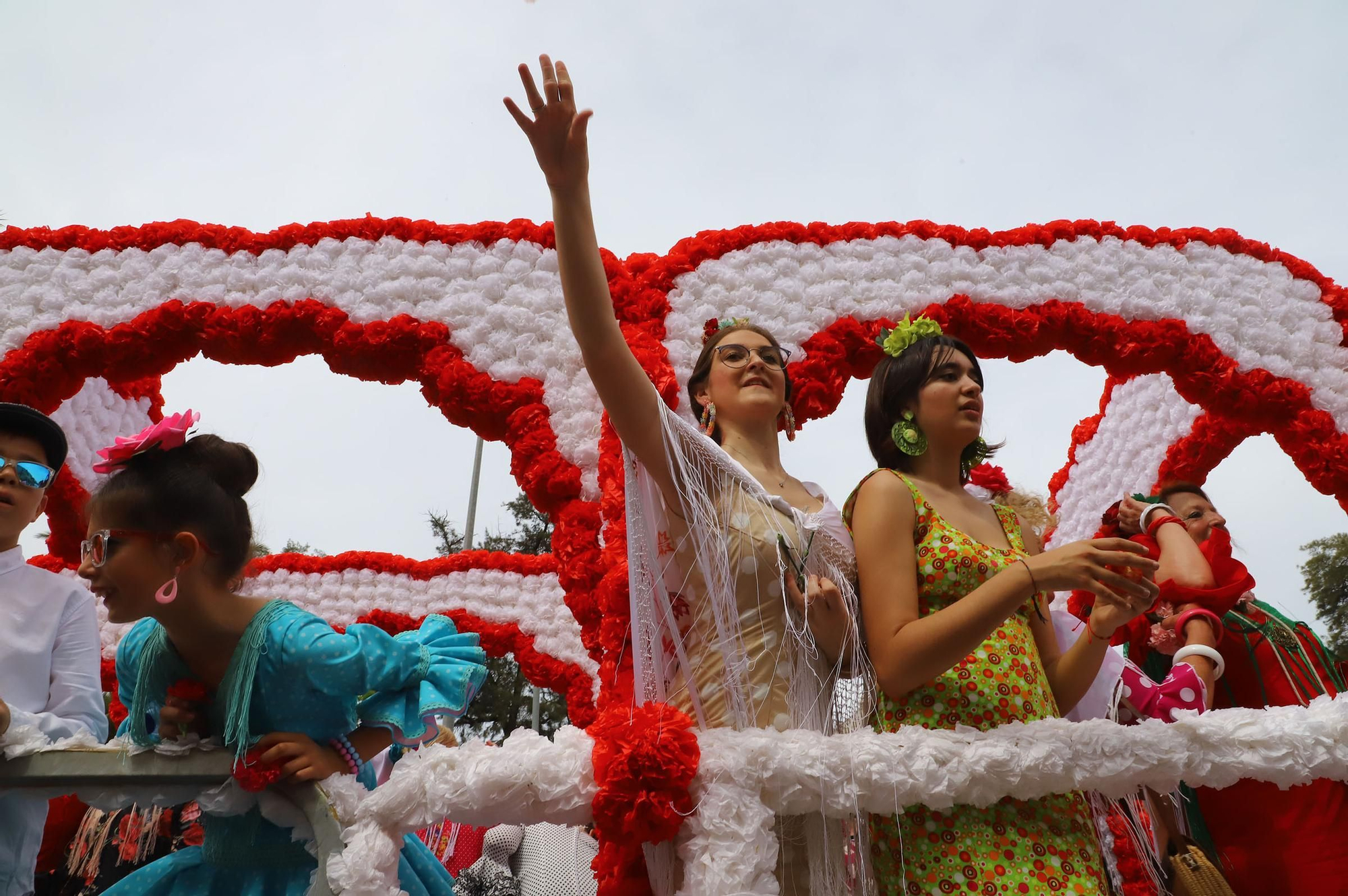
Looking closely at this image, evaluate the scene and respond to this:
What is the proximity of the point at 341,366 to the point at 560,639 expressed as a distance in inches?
144

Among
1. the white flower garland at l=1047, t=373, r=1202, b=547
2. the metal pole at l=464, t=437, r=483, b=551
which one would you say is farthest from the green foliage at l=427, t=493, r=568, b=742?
the white flower garland at l=1047, t=373, r=1202, b=547

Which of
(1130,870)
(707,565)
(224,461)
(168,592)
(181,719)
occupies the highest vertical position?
(224,461)

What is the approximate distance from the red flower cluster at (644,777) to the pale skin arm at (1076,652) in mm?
865

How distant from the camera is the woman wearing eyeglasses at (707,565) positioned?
1.91 meters

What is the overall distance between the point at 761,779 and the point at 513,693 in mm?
11655

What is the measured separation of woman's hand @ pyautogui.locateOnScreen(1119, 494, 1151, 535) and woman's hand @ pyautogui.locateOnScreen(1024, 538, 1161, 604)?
5.00 feet

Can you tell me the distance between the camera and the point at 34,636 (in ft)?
8.04

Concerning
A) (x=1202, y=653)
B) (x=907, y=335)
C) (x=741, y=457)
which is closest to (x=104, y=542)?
(x=741, y=457)

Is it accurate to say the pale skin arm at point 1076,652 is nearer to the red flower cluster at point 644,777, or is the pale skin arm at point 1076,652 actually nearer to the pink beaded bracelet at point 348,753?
the red flower cluster at point 644,777

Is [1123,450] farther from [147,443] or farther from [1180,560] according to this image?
[147,443]

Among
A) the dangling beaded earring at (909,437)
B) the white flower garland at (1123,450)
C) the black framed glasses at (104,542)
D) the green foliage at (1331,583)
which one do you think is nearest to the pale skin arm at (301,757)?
the black framed glasses at (104,542)

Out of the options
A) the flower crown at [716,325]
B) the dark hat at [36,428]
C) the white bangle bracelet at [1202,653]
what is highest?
the flower crown at [716,325]

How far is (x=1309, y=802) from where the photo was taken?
2688 millimetres

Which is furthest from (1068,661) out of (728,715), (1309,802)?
(1309,802)
